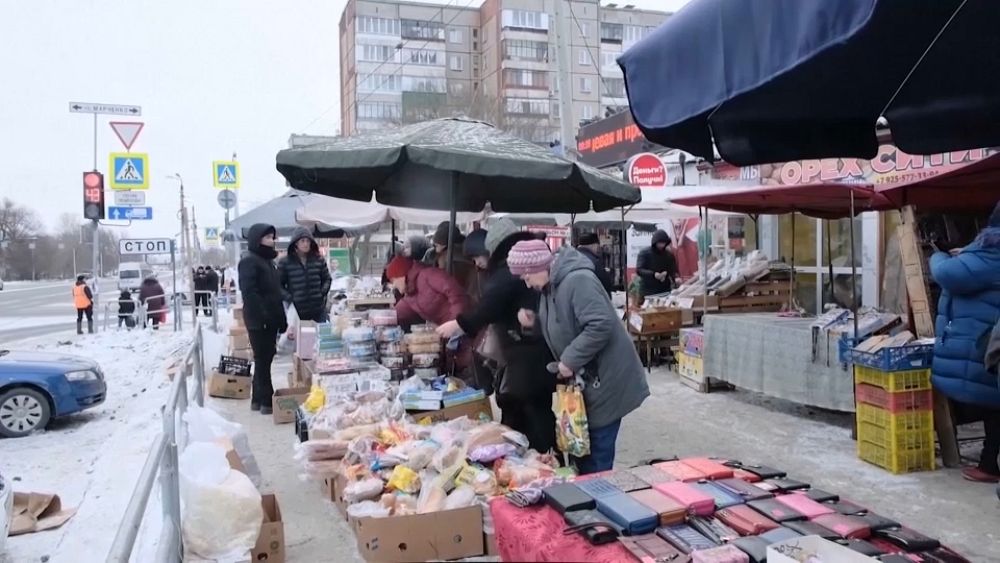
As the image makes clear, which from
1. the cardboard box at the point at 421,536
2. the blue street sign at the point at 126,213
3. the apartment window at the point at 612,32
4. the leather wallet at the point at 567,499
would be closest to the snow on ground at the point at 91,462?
the cardboard box at the point at 421,536

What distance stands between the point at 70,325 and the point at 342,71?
146ft

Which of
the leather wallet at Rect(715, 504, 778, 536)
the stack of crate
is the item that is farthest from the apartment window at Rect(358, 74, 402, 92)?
the leather wallet at Rect(715, 504, 778, 536)

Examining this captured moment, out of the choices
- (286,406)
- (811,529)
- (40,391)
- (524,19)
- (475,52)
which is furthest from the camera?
(475,52)

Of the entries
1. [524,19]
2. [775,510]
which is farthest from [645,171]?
[524,19]

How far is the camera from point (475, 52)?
5938 cm

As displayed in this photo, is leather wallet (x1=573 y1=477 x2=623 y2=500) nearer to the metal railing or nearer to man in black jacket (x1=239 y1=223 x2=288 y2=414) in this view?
the metal railing

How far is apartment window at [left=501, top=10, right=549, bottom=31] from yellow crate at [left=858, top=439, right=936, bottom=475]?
Result: 169 ft

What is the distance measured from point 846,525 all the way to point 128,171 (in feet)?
48.7

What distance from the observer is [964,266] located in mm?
4484

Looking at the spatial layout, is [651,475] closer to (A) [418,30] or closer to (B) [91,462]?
(B) [91,462]

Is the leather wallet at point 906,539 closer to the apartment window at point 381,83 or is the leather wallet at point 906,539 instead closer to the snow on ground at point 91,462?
the snow on ground at point 91,462

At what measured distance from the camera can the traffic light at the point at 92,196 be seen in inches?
567

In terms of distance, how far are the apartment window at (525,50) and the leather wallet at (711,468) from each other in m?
52.6

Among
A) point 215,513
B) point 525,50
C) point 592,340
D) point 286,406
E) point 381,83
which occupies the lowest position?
point 286,406
